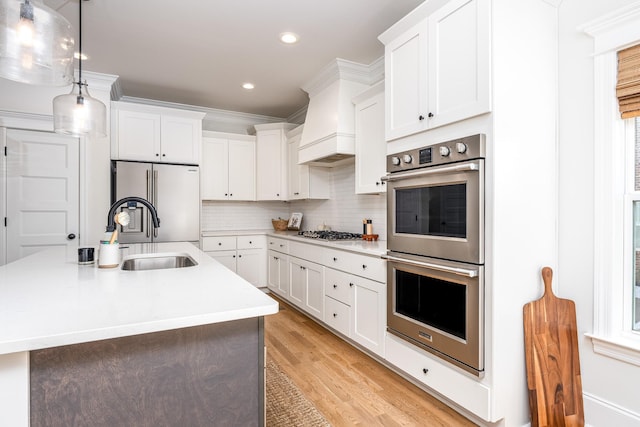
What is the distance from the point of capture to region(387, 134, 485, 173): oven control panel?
1.82 metres

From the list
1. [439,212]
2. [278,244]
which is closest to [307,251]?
[278,244]

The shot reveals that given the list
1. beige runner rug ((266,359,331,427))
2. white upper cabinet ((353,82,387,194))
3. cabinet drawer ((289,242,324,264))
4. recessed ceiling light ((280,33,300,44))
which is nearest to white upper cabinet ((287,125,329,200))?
cabinet drawer ((289,242,324,264))

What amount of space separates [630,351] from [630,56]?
1456mm

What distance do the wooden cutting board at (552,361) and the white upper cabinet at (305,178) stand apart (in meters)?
2.96

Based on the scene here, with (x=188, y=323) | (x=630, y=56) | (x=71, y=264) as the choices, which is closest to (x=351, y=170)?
(x=630, y=56)

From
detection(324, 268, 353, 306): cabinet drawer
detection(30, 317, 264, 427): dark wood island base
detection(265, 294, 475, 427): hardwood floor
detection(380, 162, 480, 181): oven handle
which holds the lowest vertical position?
detection(265, 294, 475, 427): hardwood floor

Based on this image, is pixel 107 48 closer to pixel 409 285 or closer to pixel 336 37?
pixel 336 37

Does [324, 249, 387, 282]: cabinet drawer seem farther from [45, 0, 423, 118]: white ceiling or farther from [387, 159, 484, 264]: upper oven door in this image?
[45, 0, 423, 118]: white ceiling

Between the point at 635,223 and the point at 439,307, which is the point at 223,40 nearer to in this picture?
the point at 439,307

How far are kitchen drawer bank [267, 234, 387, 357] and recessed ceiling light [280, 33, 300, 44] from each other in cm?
184

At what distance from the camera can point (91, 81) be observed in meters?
3.79

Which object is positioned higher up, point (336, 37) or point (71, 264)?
point (336, 37)

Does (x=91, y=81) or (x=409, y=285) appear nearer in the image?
(x=409, y=285)

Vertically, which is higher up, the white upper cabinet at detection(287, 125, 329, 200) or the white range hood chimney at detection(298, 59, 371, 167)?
the white range hood chimney at detection(298, 59, 371, 167)
